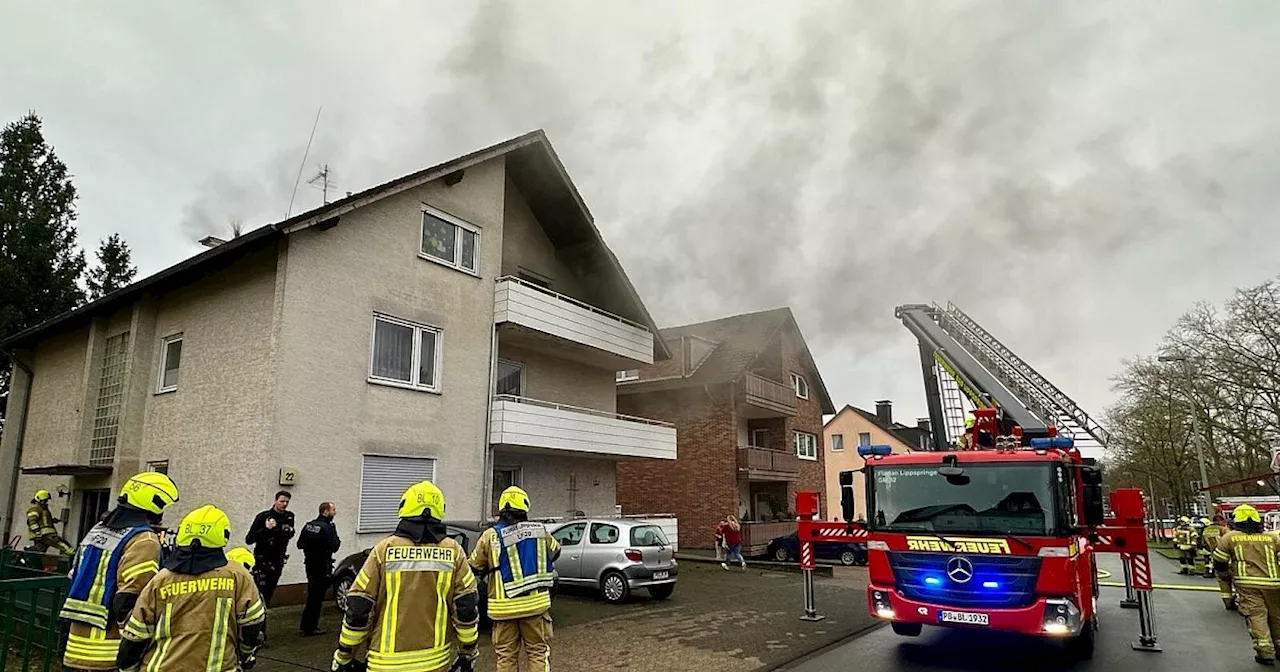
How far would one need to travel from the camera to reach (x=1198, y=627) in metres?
10.8

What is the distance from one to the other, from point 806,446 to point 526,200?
18519 mm

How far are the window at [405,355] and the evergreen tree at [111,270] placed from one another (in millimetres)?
18573

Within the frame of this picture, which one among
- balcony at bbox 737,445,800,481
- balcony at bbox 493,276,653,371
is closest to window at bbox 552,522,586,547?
balcony at bbox 493,276,653,371

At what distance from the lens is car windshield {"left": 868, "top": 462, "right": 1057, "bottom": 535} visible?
771cm

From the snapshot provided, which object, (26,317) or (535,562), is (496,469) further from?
(26,317)

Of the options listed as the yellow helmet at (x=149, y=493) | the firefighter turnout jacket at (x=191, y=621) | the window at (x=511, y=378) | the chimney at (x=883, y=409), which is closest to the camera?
the firefighter turnout jacket at (x=191, y=621)

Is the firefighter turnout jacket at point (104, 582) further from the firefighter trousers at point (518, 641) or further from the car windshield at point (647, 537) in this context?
the car windshield at point (647, 537)

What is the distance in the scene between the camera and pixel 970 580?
7.62m

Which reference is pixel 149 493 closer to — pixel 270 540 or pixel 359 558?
pixel 270 540

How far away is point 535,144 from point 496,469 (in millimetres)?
7427

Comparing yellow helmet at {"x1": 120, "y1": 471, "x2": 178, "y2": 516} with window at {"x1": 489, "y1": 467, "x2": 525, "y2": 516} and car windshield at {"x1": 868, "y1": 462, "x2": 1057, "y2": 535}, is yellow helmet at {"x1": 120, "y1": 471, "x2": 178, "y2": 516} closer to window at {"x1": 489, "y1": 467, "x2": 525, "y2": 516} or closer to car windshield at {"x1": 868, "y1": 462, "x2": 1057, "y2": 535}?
car windshield at {"x1": 868, "y1": 462, "x2": 1057, "y2": 535}

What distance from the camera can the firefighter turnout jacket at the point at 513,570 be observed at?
5.84 m

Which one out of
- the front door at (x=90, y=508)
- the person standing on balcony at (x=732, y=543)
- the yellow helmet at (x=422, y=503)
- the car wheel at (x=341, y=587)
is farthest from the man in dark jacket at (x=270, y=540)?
the person standing on balcony at (x=732, y=543)

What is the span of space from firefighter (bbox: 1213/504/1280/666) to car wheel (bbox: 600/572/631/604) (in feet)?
27.3
